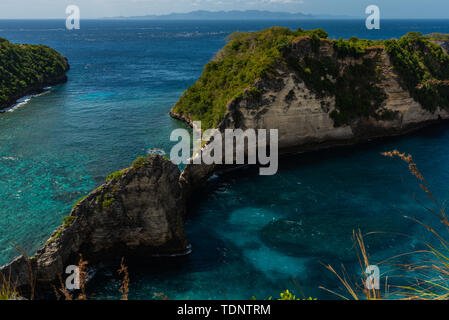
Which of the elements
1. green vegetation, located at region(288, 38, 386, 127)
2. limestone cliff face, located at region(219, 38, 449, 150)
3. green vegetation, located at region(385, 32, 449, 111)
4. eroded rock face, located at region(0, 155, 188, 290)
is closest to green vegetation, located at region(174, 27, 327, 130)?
A: limestone cliff face, located at region(219, 38, 449, 150)

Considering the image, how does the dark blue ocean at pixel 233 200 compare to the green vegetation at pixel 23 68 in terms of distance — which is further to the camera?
the green vegetation at pixel 23 68

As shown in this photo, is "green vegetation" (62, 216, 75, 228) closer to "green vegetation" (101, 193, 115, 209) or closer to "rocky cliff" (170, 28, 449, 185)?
"green vegetation" (101, 193, 115, 209)

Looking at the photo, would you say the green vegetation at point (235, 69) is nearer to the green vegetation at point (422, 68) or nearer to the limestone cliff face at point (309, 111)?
the limestone cliff face at point (309, 111)

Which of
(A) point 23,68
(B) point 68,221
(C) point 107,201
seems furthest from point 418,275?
(A) point 23,68

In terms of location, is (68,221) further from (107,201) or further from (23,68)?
(23,68)

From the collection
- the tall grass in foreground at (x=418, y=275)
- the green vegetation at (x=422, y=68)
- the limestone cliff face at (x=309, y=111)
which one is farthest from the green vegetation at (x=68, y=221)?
the green vegetation at (x=422, y=68)

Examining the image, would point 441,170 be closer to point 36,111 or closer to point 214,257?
point 214,257
